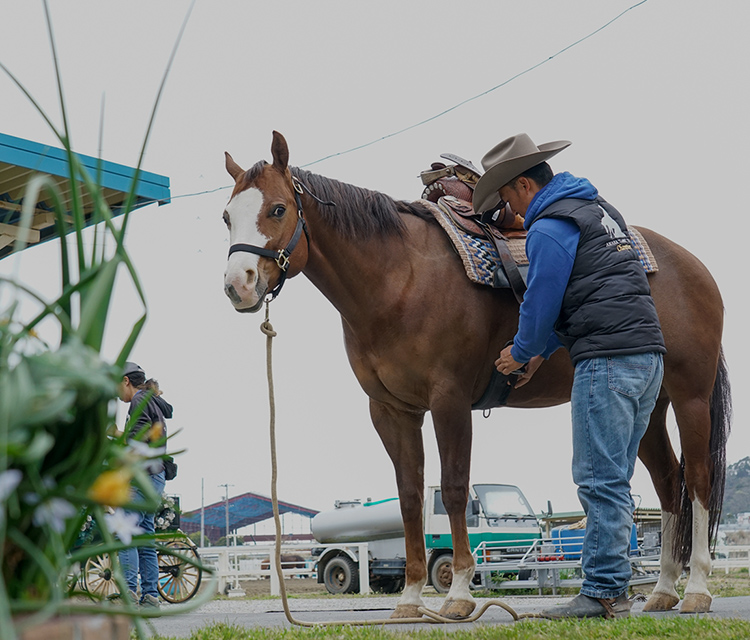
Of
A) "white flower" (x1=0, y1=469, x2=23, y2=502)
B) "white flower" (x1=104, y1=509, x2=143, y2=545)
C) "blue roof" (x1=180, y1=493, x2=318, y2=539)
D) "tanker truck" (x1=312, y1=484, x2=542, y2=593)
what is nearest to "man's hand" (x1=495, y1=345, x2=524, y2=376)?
"white flower" (x1=104, y1=509, x2=143, y2=545)

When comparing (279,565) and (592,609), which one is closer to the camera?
(279,565)

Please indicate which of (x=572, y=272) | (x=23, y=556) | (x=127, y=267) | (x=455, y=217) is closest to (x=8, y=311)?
(x=127, y=267)

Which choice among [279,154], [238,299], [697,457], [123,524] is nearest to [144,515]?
[238,299]

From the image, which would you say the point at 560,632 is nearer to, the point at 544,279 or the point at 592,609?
the point at 592,609

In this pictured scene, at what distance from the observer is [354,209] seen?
193 inches

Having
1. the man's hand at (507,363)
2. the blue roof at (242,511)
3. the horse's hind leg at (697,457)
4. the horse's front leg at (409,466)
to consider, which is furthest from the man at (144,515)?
the blue roof at (242,511)

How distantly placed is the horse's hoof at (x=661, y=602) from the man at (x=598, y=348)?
1.18m

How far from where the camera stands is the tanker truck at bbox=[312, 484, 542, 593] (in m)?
16.2

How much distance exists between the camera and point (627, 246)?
3965 millimetres

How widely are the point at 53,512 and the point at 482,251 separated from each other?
4126 mm

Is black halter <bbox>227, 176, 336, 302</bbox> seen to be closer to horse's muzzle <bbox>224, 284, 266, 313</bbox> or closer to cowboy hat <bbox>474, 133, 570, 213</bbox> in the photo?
horse's muzzle <bbox>224, 284, 266, 313</bbox>

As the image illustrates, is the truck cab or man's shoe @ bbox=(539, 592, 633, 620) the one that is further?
the truck cab

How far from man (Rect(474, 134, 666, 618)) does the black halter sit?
1317 mm

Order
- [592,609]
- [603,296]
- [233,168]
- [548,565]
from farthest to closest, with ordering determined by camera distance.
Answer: [548,565] < [233,168] < [603,296] < [592,609]
